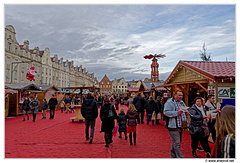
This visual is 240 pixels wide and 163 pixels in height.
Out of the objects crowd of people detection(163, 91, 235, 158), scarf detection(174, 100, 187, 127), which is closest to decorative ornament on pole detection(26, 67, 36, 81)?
crowd of people detection(163, 91, 235, 158)

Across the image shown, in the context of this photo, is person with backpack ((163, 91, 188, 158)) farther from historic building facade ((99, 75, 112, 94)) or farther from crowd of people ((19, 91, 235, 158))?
historic building facade ((99, 75, 112, 94))

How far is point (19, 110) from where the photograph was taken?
1586 cm

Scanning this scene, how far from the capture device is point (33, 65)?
34.4 meters

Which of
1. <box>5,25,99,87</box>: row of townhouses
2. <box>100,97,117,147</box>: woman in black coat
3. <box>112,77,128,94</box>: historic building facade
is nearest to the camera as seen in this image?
<box>100,97,117,147</box>: woman in black coat

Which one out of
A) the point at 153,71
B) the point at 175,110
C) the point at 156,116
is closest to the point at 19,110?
the point at 156,116

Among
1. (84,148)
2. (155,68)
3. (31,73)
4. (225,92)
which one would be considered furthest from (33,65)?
(225,92)

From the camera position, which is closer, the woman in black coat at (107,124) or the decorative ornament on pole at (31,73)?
the woman in black coat at (107,124)

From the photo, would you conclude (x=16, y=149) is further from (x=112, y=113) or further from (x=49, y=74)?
(x=49, y=74)

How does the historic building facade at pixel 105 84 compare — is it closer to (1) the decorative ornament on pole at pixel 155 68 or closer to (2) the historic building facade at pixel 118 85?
(2) the historic building facade at pixel 118 85

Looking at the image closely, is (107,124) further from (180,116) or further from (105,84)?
(105,84)

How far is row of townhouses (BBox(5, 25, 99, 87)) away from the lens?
2647 cm

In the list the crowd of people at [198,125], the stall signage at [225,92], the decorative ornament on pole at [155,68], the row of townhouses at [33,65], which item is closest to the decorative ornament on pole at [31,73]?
the row of townhouses at [33,65]

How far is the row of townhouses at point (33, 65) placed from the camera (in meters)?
26.5

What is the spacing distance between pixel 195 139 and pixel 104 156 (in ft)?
8.06
